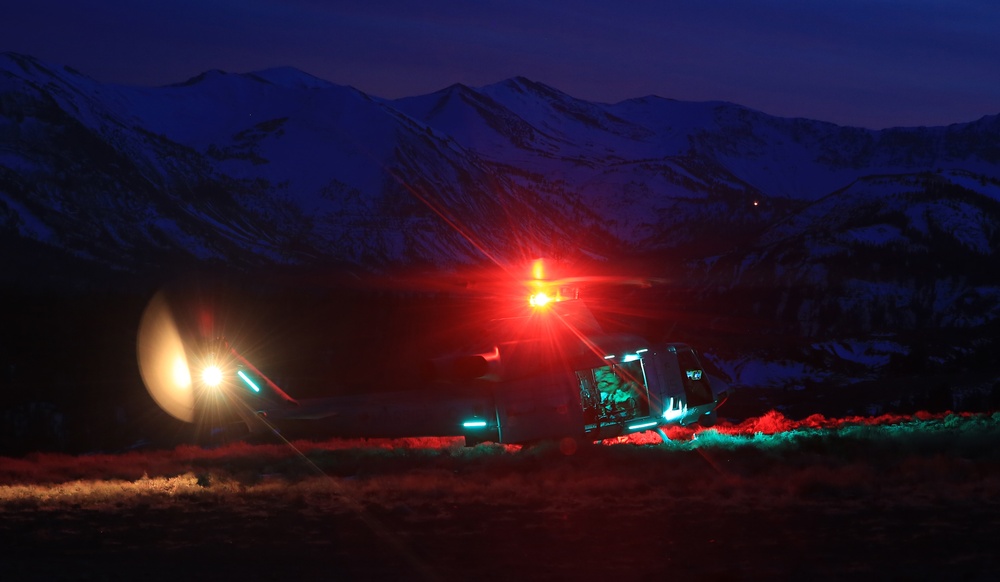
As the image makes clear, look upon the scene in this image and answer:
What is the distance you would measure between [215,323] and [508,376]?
287ft

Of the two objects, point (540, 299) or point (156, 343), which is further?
point (156, 343)

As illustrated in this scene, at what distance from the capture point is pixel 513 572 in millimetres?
10367

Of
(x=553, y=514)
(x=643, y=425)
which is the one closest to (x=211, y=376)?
(x=643, y=425)

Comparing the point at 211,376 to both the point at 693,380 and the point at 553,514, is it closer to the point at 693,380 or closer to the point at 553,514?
the point at 553,514

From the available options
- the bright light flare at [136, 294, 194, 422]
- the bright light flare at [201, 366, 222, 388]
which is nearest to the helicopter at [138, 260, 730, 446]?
the bright light flare at [201, 366, 222, 388]

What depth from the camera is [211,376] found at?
64.8ft

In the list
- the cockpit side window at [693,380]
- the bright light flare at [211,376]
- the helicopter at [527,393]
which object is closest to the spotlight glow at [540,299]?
the helicopter at [527,393]

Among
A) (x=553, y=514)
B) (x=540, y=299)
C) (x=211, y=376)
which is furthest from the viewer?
(x=211, y=376)

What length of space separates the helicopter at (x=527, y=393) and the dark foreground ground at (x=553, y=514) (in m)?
0.67

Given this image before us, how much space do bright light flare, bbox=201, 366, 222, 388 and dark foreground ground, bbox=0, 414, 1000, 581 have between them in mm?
1821

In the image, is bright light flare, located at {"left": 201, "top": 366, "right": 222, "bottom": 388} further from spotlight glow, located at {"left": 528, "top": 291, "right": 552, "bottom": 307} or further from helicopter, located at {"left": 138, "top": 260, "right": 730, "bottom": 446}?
spotlight glow, located at {"left": 528, "top": 291, "right": 552, "bottom": 307}

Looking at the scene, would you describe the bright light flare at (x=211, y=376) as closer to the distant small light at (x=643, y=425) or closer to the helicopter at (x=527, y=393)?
the helicopter at (x=527, y=393)

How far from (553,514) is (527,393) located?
4.82 meters

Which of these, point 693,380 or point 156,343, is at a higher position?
point 156,343
